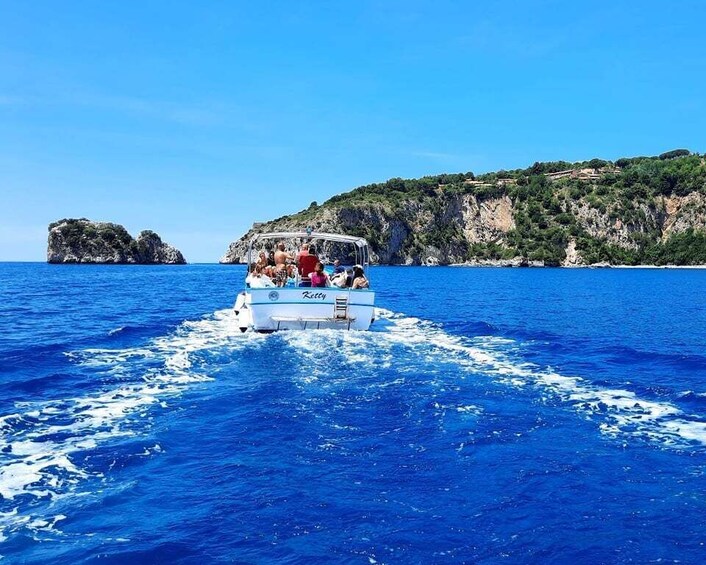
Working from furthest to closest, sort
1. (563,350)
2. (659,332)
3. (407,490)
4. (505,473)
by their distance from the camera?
(659,332) → (563,350) → (505,473) → (407,490)

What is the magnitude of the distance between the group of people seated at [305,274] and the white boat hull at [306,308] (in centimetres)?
74

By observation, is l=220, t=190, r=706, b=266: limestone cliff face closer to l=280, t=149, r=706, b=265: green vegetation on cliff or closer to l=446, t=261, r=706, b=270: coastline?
l=280, t=149, r=706, b=265: green vegetation on cliff

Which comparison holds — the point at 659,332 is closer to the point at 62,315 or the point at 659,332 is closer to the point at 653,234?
the point at 62,315

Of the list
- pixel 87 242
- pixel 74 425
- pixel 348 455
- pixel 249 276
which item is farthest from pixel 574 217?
pixel 74 425

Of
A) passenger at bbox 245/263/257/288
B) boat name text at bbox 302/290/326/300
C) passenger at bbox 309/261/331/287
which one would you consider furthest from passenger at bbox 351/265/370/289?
passenger at bbox 245/263/257/288

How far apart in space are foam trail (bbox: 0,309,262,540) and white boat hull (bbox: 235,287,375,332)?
251 cm

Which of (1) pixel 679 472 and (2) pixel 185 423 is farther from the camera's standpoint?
(2) pixel 185 423

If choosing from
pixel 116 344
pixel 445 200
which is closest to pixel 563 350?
pixel 116 344

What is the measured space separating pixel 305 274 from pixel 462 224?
17745cm

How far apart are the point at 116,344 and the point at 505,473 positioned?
1673 centimetres

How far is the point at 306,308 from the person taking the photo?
2167cm

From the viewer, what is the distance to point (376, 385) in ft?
45.3

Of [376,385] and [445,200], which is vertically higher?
[445,200]

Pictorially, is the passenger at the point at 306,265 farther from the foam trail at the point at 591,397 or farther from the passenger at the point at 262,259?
the foam trail at the point at 591,397
